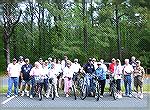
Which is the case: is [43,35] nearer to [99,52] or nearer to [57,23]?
[57,23]

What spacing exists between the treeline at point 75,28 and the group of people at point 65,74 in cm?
275

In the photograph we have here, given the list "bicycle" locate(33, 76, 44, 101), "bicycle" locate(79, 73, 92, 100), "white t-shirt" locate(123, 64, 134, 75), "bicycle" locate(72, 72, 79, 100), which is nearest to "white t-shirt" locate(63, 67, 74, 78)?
"bicycle" locate(72, 72, 79, 100)

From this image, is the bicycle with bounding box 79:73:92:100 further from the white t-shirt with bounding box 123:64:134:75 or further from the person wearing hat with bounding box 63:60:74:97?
the white t-shirt with bounding box 123:64:134:75

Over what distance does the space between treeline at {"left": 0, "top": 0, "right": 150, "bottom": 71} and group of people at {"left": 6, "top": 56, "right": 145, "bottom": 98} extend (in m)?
2.75

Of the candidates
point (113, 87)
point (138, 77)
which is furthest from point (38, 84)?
point (138, 77)

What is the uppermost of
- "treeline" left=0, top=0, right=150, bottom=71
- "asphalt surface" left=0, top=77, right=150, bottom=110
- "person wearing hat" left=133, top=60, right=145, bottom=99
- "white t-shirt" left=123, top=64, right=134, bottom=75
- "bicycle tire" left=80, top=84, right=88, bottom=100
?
"treeline" left=0, top=0, right=150, bottom=71

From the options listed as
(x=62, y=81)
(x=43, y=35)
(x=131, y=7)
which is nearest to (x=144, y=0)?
(x=131, y=7)

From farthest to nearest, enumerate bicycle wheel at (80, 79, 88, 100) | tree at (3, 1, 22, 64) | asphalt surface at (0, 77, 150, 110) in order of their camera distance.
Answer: bicycle wheel at (80, 79, 88, 100) → asphalt surface at (0, 77, 150, 110) → tree at (3, 1, 22, 64)

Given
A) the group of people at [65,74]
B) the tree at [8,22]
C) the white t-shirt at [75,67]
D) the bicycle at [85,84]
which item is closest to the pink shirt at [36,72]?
the group of people at [65,74]

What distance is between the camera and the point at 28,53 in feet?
33.5

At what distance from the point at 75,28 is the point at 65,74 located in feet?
12.5

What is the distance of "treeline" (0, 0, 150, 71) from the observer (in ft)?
32.0

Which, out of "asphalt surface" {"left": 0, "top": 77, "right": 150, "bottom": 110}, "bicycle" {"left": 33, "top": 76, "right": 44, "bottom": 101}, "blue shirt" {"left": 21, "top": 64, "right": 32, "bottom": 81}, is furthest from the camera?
"blue shirt" {"left": 21, "top": 64, "right": 32, "bottom": 81}

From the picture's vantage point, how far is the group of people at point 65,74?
43.5 feet
